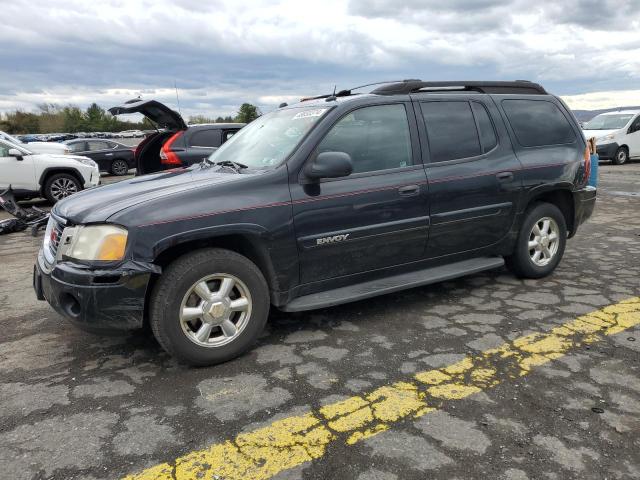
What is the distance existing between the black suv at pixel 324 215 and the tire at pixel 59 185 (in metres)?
8.33

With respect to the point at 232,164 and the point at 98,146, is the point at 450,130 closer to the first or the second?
the point at 232,164

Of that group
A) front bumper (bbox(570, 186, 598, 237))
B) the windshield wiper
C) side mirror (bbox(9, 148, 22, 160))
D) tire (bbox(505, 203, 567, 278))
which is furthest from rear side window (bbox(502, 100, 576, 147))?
side mirror (bbox(9, 148, 22, 160))

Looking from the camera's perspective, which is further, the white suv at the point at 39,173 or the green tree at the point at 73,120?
the green tree at the point at 73,120

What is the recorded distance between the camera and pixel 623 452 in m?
2.26

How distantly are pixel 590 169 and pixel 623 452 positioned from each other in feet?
11.6

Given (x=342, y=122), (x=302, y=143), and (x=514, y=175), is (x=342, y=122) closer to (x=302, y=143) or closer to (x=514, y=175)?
(x=302, y=143)

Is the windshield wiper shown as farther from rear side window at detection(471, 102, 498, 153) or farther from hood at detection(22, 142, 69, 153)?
hood at detection(22, 142, 69, 153)

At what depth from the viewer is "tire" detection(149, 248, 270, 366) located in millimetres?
3010

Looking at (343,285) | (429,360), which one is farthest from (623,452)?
(343,285)

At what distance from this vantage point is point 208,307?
10.3 ft

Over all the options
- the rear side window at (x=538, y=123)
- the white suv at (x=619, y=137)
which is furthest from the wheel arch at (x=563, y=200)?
the white suv at (x=619, y=137)

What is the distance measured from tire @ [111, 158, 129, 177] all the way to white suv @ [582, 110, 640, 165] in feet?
54.9

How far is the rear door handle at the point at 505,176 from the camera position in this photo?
4305mm

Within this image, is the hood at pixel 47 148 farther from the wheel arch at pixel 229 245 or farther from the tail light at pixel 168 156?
the wheel arch at pixel 229 245
